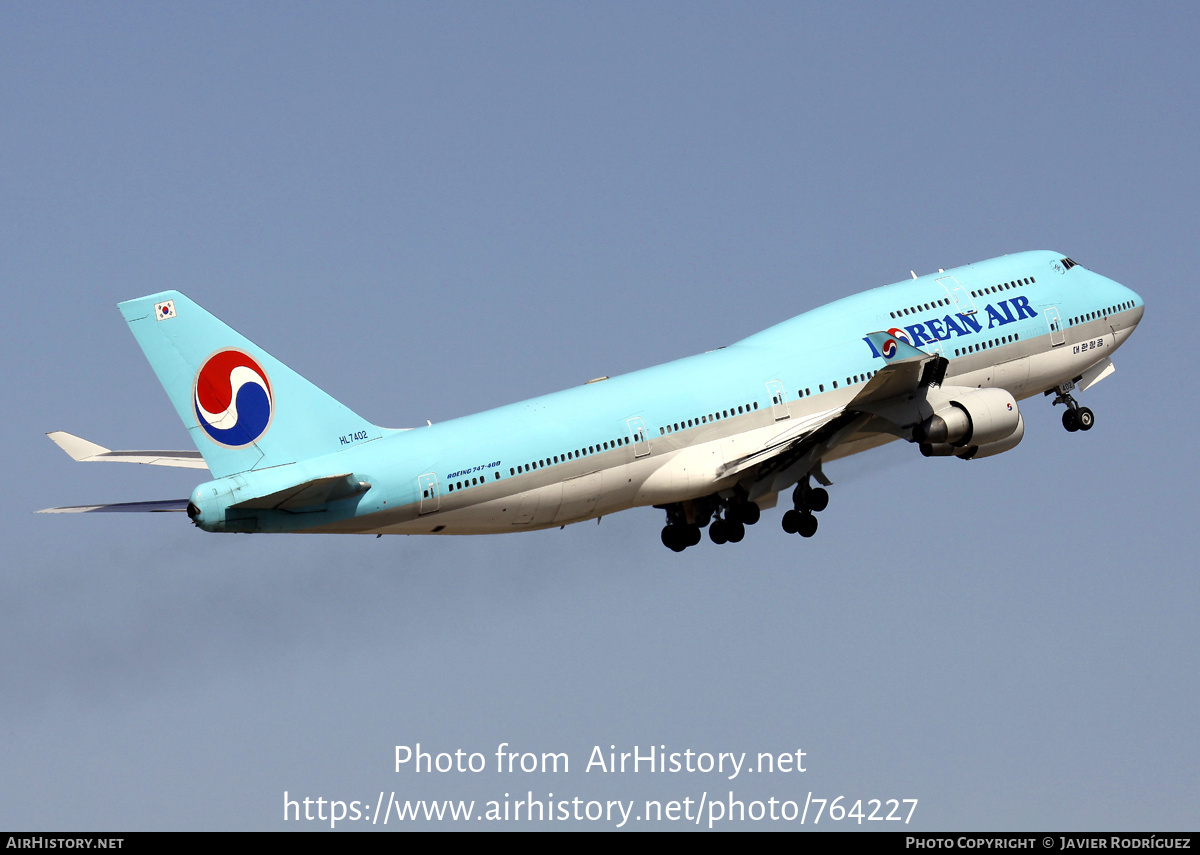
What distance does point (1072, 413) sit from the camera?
58969mm

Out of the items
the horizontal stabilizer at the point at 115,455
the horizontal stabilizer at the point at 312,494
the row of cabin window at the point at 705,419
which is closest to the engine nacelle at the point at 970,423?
the row of cabin window at the point at 705,419

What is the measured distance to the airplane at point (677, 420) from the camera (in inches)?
1821

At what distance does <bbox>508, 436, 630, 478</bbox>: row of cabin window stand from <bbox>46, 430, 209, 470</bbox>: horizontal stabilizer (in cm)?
785

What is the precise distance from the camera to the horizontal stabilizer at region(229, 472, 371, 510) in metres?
45.6

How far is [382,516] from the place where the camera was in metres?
47.0

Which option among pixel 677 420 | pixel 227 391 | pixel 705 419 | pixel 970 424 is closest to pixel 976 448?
pixel 970 424

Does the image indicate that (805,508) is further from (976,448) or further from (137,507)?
(137,507)

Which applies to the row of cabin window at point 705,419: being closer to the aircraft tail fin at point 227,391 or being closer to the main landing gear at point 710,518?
the main landing gear at point 710,518

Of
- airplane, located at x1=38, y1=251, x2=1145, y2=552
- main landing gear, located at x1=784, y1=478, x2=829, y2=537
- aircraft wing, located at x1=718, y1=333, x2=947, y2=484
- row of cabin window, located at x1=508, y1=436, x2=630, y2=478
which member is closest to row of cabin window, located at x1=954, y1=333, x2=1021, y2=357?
airplane, located at x1=38, y1=251, x2=1145, y2=552

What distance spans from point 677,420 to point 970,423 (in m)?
7.70

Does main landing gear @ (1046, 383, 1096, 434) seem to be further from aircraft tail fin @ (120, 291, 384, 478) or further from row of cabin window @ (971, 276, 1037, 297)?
aircraft tail fin @ (120, 291, 384, 478)

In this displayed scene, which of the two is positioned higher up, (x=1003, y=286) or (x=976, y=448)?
(x=1003, y=286)

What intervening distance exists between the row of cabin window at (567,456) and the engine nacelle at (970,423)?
7972 mm

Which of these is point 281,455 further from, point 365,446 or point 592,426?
point 592,426
